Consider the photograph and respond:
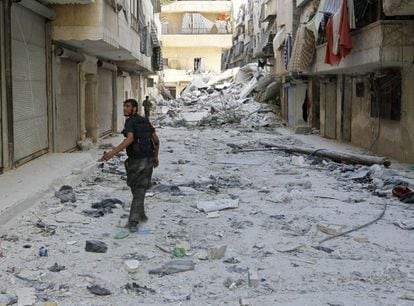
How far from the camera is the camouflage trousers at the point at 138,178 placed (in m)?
6.66

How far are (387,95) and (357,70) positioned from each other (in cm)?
179

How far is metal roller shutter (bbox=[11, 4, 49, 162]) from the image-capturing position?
1037 centimetres

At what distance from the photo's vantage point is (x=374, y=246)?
20.0 feet

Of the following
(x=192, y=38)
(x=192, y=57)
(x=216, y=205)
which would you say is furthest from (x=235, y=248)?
(x=192, y=57)

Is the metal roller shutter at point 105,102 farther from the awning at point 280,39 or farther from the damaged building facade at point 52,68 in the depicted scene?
the awning at point 280,39

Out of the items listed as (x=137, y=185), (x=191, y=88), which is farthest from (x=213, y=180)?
(x=191, y=88)

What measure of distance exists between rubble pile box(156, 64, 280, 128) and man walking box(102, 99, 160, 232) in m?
19.9

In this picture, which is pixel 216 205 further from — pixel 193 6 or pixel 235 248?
pixel 193 6

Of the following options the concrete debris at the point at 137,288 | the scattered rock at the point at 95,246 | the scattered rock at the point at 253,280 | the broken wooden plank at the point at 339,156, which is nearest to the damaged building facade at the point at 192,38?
the broken wooden plank at the point at 339,156

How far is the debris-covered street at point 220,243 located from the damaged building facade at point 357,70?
249cm

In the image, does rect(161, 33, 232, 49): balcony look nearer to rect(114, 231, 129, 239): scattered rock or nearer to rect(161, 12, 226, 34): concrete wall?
rect(161, 12, 226, 34): concrete wall

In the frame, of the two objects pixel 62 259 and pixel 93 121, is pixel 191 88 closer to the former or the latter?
pixel 93 121

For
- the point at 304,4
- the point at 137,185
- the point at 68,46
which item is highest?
the point at 304,4

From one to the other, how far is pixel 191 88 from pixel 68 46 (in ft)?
105
